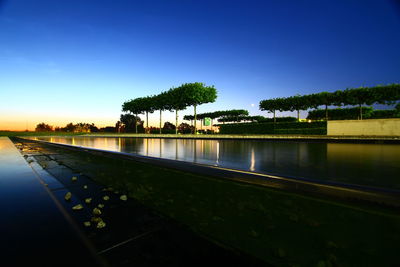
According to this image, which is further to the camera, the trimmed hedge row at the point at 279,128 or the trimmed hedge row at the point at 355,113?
the trimmed hedge row at the point at 355,113

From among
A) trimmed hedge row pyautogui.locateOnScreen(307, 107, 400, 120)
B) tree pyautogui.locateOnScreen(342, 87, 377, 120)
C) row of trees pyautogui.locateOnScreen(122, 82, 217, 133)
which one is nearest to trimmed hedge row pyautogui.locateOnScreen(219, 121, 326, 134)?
tree pyautogui.locateOnScreen(342, 87, 377, 120)

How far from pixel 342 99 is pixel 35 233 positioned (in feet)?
111

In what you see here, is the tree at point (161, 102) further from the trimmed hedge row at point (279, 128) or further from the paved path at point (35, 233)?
the paved path at point (35, 233)

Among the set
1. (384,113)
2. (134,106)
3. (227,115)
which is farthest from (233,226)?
(384,113)

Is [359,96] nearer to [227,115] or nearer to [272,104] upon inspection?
[272,104]

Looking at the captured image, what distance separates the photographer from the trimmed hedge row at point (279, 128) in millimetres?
24703

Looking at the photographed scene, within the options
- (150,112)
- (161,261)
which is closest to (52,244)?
(161,261)

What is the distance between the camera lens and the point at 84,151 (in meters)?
4.32

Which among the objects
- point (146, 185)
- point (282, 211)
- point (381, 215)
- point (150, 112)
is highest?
point (150, 112)

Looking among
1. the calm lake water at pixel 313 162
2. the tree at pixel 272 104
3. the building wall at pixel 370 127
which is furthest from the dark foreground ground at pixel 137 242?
the tree at pixel 272 104

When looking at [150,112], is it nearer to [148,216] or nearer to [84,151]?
[84,151]

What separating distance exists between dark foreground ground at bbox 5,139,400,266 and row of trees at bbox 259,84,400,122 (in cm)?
Answer: 3011

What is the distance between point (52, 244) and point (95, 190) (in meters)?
1.98

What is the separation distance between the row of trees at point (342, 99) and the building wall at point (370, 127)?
8151mm
